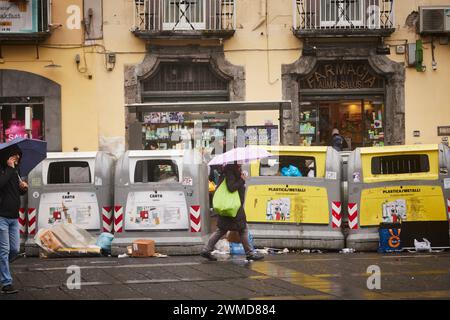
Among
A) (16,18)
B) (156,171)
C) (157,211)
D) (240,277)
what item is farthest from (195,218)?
(16,18)

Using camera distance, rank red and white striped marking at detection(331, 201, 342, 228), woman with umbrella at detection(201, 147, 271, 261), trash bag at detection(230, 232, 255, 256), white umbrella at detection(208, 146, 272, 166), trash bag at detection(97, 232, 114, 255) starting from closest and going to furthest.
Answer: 1. white umbrella at detection(208, 146, 272, 166)
2. woman with umbrella at detection(201, 147, 271, 261)
3. trash bag at detection(230, 232, 255, 256)
4. trash bag at detection(97, 232, 114, 255)
5. red and white striped marking at detection(331, 201, 342, 228)

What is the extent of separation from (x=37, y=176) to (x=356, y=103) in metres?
11.3

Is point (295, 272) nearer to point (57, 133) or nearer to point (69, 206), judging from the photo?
point (69, 206)

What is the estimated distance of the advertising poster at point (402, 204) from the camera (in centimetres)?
1316

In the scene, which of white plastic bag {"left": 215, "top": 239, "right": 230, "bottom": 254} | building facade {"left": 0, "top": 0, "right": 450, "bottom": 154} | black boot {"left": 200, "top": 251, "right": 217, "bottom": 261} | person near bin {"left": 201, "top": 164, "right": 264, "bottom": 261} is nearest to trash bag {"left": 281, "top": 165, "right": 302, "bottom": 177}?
white plastic bag {"left": 215, "top": 239, "right": 230, "bottom": 254}

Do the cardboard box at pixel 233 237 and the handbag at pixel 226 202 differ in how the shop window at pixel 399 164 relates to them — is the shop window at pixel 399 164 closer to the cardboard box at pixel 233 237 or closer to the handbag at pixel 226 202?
the cardboard box at pixel 233 237

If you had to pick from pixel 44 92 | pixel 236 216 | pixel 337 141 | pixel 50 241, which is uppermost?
pixel 44 92

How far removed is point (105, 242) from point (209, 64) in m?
9.69

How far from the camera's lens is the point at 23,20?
20.7 meters

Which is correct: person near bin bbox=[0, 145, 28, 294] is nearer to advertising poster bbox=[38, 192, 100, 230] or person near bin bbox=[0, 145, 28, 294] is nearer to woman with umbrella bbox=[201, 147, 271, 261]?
woman with umbrella bbox=[201, 147, 271, 261]

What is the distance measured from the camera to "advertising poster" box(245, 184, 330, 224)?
13.3 meters

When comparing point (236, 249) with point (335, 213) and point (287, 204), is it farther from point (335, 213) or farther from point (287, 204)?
point (335, 213)

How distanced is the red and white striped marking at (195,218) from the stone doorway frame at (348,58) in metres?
8.82

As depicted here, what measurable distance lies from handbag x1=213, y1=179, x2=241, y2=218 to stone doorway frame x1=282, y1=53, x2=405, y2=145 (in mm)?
9877
